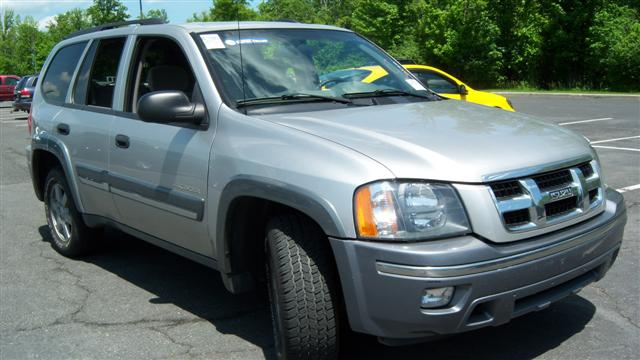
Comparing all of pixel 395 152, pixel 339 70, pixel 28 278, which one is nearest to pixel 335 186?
pixel 395 152

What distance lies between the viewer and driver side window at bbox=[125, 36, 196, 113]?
452cm

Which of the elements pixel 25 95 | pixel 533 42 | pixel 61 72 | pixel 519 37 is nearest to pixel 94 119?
pixel 61 72

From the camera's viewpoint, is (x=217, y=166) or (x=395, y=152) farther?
(x=217, y=166)

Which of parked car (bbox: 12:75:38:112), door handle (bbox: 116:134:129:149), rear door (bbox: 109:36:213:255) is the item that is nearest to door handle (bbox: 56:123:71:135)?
rear door (bbox: 109:36:213:255)

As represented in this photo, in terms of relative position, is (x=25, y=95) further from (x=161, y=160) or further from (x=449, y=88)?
(x=161, y=160)

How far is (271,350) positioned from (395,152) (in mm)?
1449

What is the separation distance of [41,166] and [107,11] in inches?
1832

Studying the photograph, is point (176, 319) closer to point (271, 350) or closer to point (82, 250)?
point (271, 350)

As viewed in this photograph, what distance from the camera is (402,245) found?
2.88 m

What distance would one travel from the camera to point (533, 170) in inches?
123

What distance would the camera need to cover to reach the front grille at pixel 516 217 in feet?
9.83

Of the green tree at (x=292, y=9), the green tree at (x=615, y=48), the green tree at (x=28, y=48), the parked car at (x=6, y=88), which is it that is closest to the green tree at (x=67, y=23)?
the green tree at (x=28, y=48)

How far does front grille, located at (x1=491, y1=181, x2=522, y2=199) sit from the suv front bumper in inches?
8.5

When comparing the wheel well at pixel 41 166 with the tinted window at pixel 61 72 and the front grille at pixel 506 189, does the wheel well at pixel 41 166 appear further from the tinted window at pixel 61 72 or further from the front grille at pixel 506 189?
the front grille at pixel 506 189
